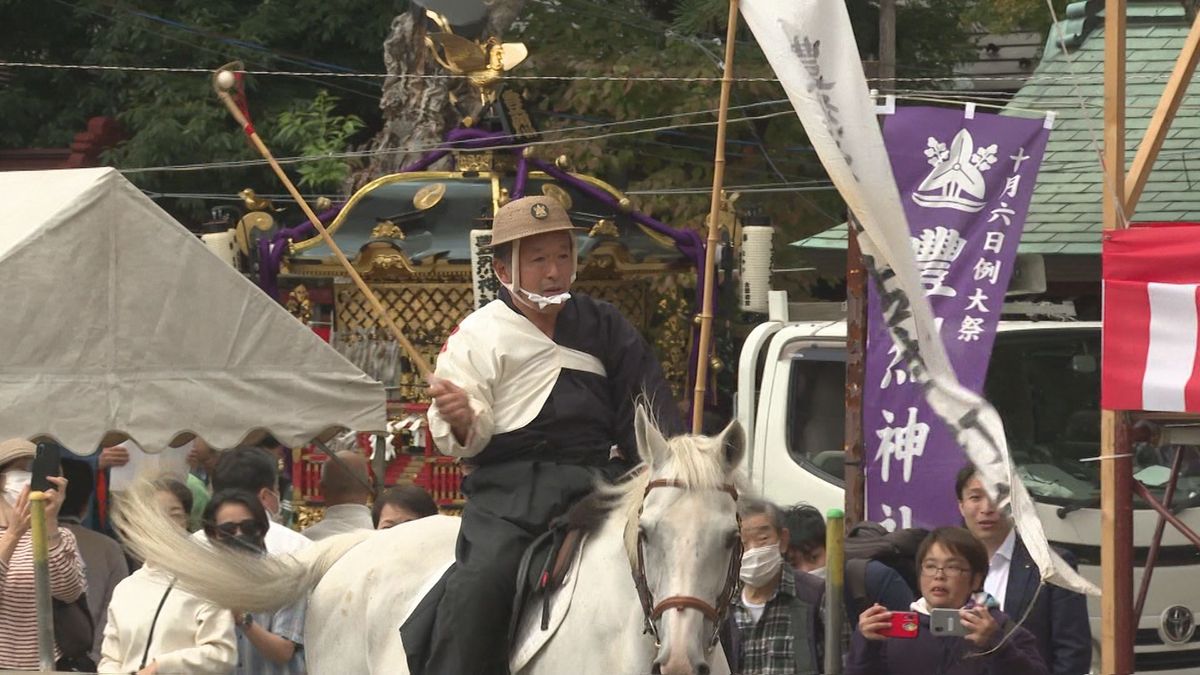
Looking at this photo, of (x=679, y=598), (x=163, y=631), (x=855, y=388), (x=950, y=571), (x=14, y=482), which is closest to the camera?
(x=679, y=598)

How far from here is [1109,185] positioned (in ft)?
21.7

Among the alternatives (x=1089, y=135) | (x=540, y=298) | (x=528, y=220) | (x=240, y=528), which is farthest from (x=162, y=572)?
(x=1089, y=135)

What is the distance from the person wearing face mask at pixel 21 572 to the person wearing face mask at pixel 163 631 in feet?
Result: 1.89

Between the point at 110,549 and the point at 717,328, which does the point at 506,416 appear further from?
the point at 717,328

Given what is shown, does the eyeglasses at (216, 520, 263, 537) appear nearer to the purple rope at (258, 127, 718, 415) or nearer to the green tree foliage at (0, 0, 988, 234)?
the purple rope at (258, 127, 718, 415)

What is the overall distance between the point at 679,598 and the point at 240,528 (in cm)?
229

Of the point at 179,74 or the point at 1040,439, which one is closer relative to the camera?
the point at 1040,439

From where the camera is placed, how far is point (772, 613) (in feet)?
20.5

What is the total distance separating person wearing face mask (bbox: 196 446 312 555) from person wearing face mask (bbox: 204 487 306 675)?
1.81 feet

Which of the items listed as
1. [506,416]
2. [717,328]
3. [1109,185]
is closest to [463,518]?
[506,416]

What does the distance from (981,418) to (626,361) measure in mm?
1243

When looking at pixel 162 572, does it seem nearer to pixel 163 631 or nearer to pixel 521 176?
pixel 163 631

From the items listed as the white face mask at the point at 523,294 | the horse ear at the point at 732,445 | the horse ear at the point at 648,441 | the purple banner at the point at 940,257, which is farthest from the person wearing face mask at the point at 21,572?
the purple banner at the point at 940,257

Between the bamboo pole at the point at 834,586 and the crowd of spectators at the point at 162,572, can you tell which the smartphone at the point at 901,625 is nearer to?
the bamboo pole at the point at 834,586
